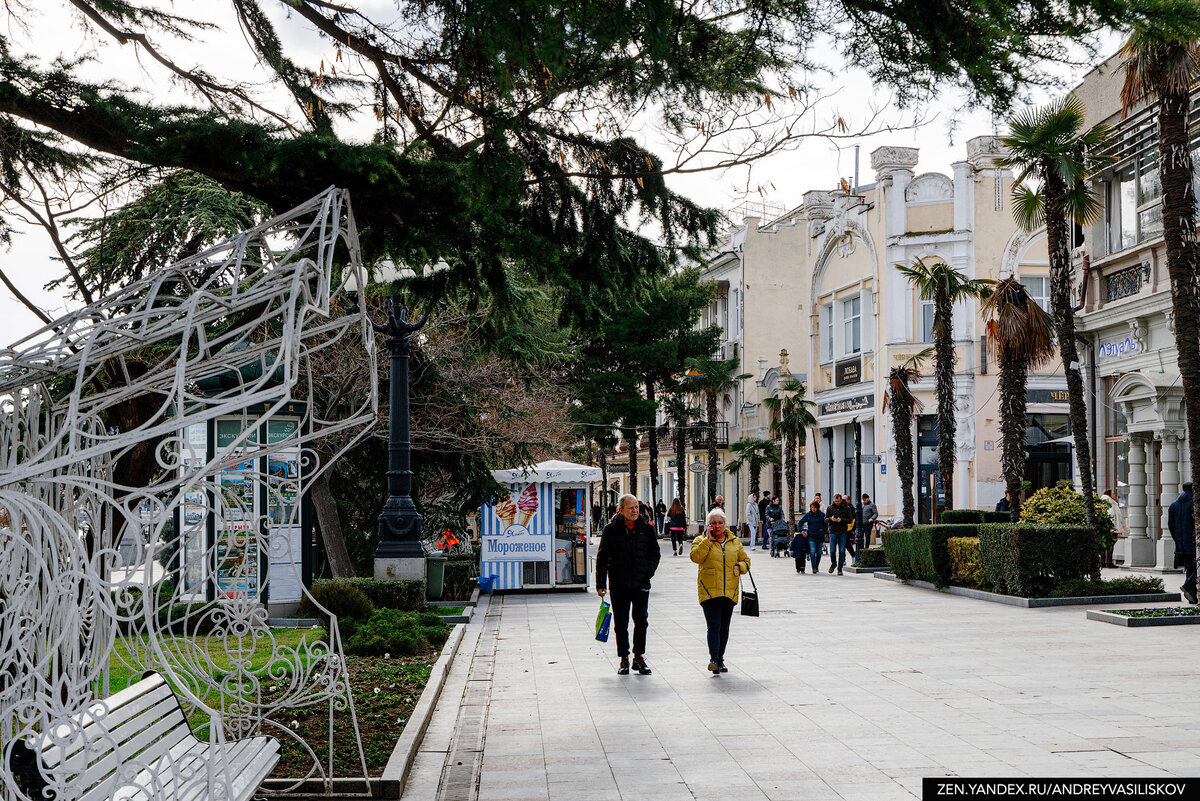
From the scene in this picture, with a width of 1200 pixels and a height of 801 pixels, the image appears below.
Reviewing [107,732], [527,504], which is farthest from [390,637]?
[527,504]

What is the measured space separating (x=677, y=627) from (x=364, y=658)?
18.4 feet

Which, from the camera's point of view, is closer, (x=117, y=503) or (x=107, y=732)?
(x=107, y=732)

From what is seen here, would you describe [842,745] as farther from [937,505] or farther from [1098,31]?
[937,505]

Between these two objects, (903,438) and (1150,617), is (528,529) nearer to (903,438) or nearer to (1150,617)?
(903,438)

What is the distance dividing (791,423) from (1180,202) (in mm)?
29889

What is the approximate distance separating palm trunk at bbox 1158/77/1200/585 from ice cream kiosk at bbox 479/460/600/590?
10600mm

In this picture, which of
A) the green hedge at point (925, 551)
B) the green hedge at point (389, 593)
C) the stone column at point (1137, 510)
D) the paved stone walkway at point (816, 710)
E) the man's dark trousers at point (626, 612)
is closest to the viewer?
the paved stone walkway at point (816, 710)

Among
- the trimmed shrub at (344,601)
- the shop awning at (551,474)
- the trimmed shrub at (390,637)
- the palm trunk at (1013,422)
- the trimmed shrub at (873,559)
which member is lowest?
the trimmed shrub at (873,559)

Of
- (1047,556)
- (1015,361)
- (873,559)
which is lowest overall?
(873,559)

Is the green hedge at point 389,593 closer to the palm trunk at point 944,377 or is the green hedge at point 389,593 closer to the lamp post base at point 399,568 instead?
the lamp post base at point 399,568

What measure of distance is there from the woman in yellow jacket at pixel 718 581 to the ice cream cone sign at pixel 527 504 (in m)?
11.0

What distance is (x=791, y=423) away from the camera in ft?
151

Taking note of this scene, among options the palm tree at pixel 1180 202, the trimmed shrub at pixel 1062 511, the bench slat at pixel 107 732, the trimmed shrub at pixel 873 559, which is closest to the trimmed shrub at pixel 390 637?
the bench slat at pixel 107 732

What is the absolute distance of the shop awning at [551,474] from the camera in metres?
22.8
